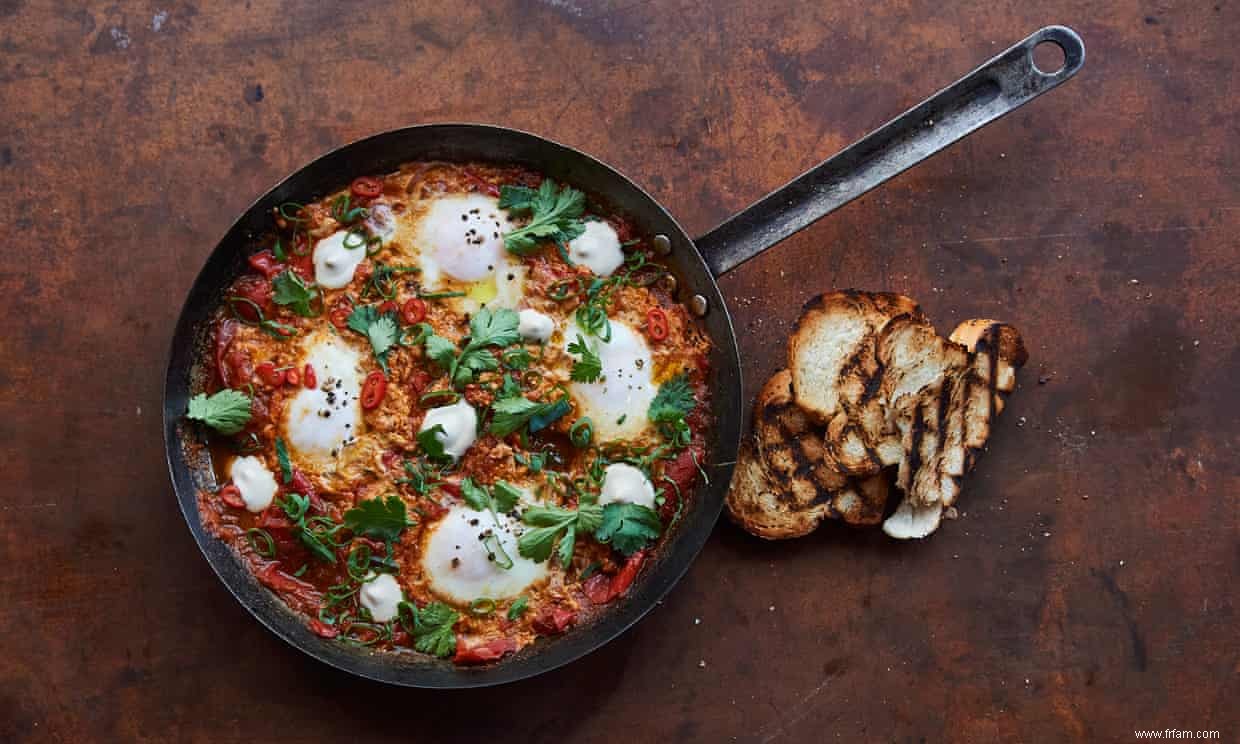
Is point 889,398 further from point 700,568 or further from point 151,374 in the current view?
point 151,374

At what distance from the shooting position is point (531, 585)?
15.8 ft

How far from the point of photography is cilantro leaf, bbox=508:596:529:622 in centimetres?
478

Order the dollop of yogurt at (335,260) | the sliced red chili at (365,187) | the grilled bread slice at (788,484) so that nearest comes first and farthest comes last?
1. the dollop of yogurt at (335,260)
2. the sliced red chili at (365,187)
3. the grilled bread slice at (788,484)

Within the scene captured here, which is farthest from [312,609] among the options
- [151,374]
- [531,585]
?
[151,374]

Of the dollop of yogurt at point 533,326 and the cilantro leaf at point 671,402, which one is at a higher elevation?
the dollop of yogurt at point 533,326

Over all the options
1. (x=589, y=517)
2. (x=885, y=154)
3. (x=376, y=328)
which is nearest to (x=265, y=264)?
(x=376, y=328)

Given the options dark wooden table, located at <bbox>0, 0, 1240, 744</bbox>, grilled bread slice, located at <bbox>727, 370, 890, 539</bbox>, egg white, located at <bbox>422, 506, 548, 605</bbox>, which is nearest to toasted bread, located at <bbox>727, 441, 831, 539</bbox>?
grilled bread slice, located at <bbox>727, 370, 890, 539</bbox>

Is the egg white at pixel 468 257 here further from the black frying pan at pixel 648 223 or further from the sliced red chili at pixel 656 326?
the sliced red chili at pixel 656 326

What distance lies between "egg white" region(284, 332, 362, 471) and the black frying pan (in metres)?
0.55

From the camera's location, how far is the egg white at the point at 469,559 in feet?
15.5

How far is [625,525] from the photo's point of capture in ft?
15.6

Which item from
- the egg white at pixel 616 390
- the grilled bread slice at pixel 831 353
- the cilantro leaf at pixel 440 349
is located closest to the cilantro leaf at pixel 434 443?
the cilantro leaf at pixel 440 349

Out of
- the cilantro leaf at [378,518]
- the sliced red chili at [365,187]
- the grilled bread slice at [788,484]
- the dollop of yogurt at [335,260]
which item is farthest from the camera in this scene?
the grilled bread slice at [788,484]

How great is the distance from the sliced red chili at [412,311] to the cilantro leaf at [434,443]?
0.53 m
